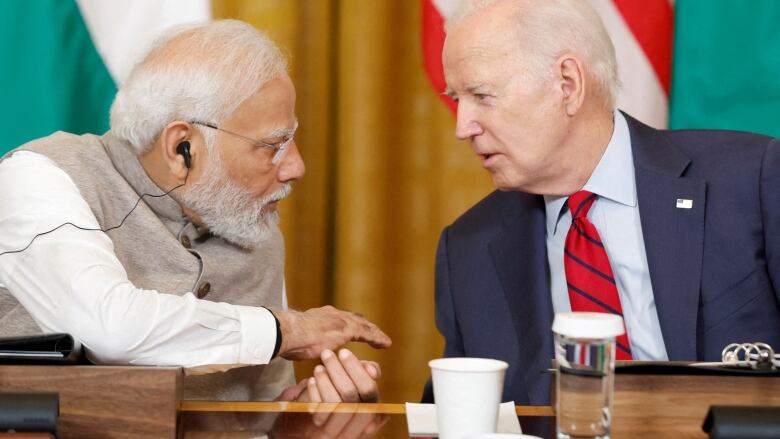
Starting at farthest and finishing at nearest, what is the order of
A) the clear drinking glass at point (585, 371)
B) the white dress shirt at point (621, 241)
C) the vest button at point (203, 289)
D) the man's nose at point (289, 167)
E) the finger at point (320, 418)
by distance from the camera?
the man's nose at point (289, 167)
the vest button at point (203, 289)
the white dress shirt at point (621, 241)
the finger at point (320, 418)
the clear drinking glass at point (585, 371)

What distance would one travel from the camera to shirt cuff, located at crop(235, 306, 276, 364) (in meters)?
1.77

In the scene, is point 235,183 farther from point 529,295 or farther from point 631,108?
point 631,108

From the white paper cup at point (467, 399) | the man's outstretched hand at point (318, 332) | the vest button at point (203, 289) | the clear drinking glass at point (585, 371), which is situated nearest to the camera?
the clear drinking glass at point (585, 371)

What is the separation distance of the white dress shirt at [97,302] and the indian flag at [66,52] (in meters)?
0.80

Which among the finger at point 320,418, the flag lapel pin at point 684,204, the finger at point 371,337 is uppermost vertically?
the flag lapel pin at point 684,204

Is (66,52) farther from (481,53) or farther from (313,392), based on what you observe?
(313,392)

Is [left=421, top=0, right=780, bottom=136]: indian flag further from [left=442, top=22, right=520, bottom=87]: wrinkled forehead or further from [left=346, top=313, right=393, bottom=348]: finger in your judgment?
[left=346, top=313, right=393, bottom=348]: finger

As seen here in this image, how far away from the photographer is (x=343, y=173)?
8.93ft

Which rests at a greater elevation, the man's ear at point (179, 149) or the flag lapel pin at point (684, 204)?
the man's ear at point (179, 149)

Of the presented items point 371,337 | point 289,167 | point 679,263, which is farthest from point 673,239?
point 289,167

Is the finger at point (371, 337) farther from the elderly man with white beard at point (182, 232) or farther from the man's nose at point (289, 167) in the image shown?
the man's nose at point (289, 167)

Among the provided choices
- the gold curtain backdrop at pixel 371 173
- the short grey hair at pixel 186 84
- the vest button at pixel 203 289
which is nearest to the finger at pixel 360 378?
the vest button at pixel 203 289

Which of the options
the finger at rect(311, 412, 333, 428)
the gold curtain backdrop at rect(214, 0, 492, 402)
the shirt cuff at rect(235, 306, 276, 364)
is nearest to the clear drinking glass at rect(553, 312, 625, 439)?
the finger at rect(311, 412, 333, 428)

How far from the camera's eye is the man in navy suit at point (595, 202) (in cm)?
192
